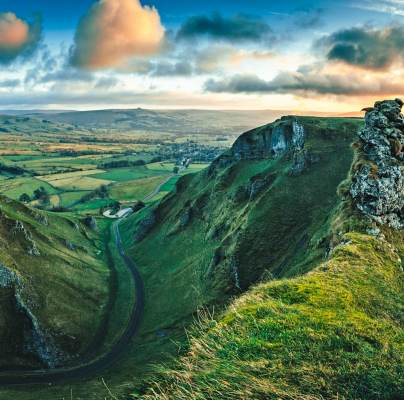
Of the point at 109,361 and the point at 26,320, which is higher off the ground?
the point at 26,320

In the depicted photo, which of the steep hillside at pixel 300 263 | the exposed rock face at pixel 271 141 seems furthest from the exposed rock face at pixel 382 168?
the exposed rock face at pixel 271 141

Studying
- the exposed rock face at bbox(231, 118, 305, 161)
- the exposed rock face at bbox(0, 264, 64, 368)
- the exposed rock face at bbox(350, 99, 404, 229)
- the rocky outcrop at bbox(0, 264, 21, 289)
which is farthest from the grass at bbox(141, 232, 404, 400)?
the exposed rock face at bbox(231, 118, 305, 161)

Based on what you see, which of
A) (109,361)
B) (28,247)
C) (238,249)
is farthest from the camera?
(28,247)

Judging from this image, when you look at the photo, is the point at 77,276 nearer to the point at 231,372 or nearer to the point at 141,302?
the point at 141,302

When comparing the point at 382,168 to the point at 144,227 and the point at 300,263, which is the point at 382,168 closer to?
the point at 300,263

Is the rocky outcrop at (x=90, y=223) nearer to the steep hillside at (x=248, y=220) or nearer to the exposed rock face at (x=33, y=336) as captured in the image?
the steep hillside at (x=248, y=220)

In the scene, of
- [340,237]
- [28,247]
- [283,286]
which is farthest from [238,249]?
[283,286]

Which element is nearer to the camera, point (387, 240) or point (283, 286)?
point (283, 286)

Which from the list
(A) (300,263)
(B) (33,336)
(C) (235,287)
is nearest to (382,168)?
(A) (300,263)

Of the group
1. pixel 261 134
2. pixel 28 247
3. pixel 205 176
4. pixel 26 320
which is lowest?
pixel 26 320
